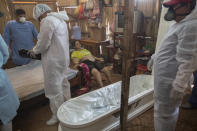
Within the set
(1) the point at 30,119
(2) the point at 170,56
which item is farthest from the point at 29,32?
(2) the point at 170,56

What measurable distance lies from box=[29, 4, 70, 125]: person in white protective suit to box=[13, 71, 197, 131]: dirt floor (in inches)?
14.3

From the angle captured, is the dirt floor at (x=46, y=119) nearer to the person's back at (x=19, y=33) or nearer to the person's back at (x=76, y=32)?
the person's back at (x=19, y=33)

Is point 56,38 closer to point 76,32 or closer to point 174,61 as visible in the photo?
point 174,61

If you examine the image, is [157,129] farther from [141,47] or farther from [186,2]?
[141,47]

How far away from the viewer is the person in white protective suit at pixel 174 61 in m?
1.08

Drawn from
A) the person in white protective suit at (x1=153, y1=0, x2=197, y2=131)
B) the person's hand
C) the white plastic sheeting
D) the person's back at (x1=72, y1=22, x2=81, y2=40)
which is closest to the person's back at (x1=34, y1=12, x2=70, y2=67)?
the white plastic sheeting

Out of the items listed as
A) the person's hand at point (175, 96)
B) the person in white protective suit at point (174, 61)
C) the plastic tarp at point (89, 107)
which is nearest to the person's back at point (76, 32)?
the plastic tarp at point (89, 107)

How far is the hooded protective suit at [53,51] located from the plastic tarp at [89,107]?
25cm

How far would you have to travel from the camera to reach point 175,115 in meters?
1.41

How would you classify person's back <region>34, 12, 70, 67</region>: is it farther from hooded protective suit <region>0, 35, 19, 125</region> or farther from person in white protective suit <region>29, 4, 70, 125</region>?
hooded protective suit <region>0, 35, 19, 125</region>

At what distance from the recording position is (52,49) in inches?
67.6

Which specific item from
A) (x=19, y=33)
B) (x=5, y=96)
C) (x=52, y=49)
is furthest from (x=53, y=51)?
(x=19, y=33)

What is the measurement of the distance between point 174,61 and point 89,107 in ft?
3.69

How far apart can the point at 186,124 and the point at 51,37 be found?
6.84 feet
